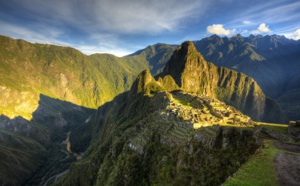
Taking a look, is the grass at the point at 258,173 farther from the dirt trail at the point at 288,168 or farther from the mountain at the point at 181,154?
the mountain at the point at 181,154

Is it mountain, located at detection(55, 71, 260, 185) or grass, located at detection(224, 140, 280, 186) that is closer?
grass, located at detection(224, 140, 280, 186)

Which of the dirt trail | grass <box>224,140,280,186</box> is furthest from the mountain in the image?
grass <box>224,140,280,186</box>

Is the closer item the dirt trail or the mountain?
the dirt trail

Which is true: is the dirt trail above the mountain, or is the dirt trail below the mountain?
above

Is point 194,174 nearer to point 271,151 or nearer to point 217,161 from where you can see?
point 217,161

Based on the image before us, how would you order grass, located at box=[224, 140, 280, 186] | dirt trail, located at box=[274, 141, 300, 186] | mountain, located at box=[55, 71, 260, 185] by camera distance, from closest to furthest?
1. grass, located at box=[224, 140, 280, 186]
2. dirt trail, located at box=[274, 141, 300, 186]
3. mountain, located at box=[55, 71, 260, 185]

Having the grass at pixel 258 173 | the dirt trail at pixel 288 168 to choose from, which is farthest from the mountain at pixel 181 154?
the grass at pixel 258 173

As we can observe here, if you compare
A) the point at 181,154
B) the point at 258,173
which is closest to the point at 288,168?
the point at 258,173

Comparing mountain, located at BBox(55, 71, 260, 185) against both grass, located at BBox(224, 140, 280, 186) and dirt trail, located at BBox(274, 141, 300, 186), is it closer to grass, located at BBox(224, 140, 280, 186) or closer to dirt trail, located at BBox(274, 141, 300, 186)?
dirt trail, located at BBox(274, 141, 300, 186)

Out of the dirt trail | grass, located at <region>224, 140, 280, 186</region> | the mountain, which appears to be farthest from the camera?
the mountain
